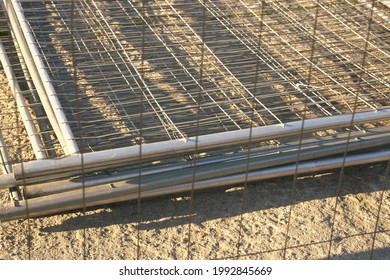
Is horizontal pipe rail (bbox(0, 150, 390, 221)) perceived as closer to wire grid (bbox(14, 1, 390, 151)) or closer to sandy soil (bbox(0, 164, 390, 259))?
sandy soil (bbox(0, 164, 390, 259))

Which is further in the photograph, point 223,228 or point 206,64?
point 206,64

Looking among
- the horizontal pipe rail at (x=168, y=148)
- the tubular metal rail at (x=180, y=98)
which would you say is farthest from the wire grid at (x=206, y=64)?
the horizontal pipe rail at (x=168, y=148)

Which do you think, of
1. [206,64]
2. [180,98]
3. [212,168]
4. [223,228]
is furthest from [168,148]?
[206,64]

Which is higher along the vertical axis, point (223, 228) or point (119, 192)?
point (119, 192)

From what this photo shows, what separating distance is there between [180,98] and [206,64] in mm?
396

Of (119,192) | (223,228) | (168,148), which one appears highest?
(168,148)

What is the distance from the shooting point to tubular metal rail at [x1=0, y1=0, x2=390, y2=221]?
8.39 feet

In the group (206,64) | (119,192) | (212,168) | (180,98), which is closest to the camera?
(119,192)

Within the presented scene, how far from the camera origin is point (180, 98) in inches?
128

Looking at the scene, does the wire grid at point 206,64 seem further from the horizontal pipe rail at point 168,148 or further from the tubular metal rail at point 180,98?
the horizontal pipe rail at point 168,148

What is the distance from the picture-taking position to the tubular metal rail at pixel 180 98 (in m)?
2.56

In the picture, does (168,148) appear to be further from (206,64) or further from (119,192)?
(206,64)

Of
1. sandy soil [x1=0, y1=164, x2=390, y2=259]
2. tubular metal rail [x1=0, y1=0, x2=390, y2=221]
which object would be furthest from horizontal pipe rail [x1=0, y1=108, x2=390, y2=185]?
sandy soil [x1=0, y1=164, x2=390, y2=259]

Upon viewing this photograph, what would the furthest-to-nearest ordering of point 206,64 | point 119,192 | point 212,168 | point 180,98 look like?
point 206,64, point 180,98, point 212,168, point 119,192
